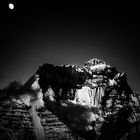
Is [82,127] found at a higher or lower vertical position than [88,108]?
lower

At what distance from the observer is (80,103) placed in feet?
449

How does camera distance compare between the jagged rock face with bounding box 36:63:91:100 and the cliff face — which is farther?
the jagged rock face with bounding box 36:63:91:100

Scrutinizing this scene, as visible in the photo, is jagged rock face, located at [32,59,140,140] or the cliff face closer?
the cliff face

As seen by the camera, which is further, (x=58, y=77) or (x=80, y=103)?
(x=58, y=77)

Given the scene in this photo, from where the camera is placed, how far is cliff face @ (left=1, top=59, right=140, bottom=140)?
393 ft

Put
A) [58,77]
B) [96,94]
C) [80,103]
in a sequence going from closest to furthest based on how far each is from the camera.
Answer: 1. [80,103]
2. [58,77]
3. [96,94]

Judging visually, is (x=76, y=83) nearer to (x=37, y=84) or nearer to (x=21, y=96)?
(x=37, y=84)

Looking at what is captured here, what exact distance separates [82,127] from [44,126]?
→ 22.0 m

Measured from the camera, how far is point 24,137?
4230 inches

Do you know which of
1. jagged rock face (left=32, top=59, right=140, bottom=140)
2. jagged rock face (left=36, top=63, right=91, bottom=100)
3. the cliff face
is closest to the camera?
the cliff face

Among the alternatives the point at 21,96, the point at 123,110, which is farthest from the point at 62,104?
the point at 123,110

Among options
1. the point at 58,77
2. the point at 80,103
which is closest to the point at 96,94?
the point at 80,103

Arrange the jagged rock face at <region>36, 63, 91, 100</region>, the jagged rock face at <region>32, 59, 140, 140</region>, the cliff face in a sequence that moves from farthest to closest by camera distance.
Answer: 1. the jagged rock face at <region>36, 63, 91, 100</region>
2. the jagged rock face at <region>32, 59, 140, 140</region>
3. the cliff face

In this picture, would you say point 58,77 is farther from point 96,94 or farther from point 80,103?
point 96,94
